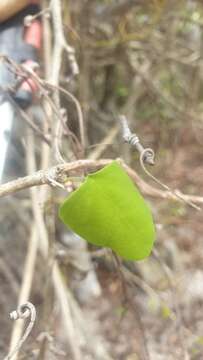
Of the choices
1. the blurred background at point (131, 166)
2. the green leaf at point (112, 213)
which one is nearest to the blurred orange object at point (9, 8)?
the blurred background at point (131, 166)

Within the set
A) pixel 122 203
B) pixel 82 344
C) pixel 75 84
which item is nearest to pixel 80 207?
pixel 122 203

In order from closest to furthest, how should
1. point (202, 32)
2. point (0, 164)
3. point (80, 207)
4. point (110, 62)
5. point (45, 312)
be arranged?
point (80, 207) < point (0, 164) < point (45, 312) < point (110, 62) < point (202, 32)

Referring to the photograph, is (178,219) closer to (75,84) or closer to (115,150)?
(115,150)

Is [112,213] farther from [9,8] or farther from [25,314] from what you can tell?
[9,8]

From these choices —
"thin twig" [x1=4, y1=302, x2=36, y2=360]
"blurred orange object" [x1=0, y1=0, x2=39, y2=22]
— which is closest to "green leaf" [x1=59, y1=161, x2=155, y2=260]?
"thin twig" [x1=4, y1=302, x2=36, y2=360]

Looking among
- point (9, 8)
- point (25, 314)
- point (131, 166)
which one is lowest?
point (131, 166)

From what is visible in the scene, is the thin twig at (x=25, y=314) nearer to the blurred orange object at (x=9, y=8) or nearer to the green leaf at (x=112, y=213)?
the green leaf at (x=112, y=213)

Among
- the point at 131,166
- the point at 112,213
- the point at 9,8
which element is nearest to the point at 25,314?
the point at 112,213
